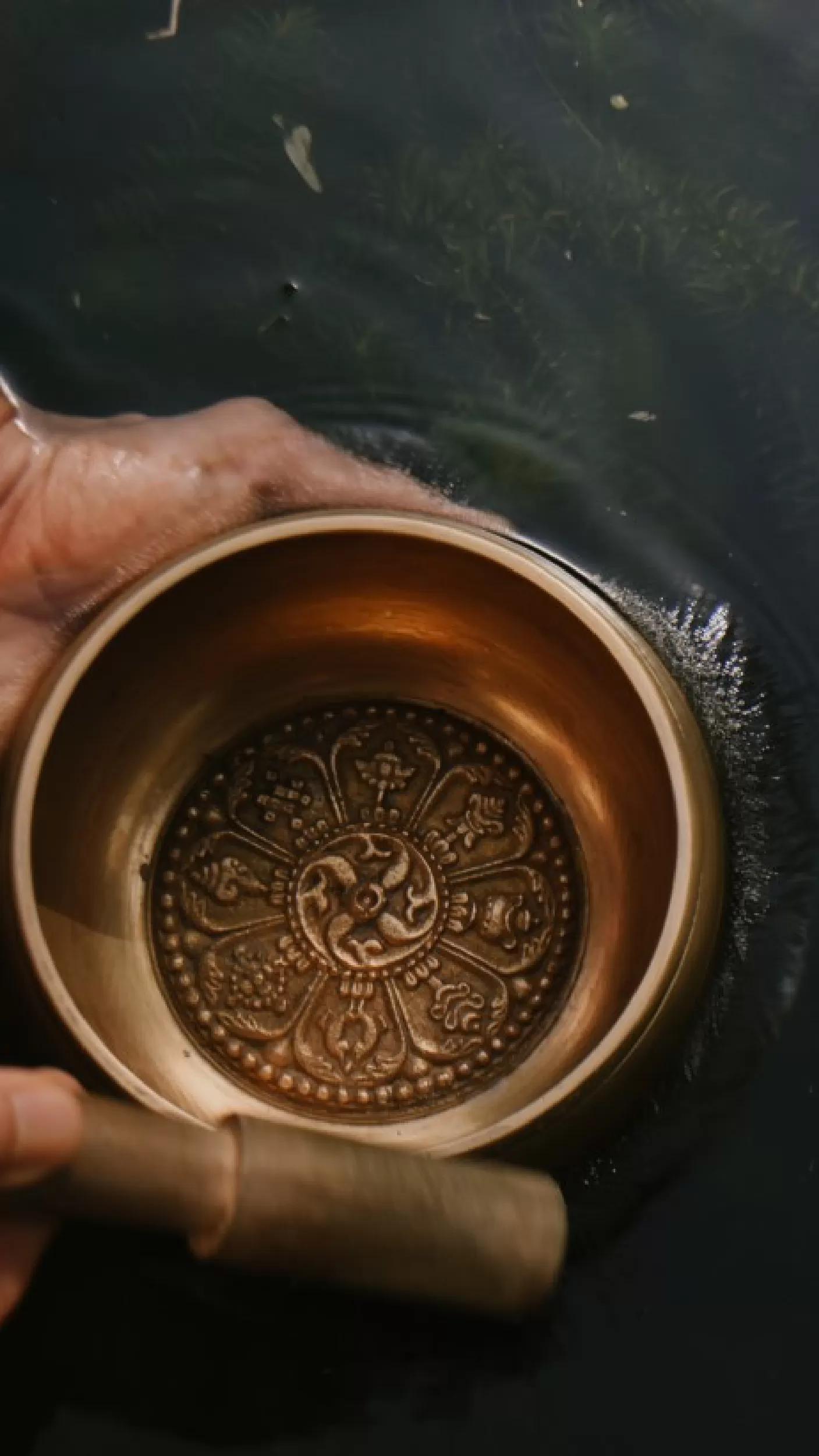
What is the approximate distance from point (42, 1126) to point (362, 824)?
442mm

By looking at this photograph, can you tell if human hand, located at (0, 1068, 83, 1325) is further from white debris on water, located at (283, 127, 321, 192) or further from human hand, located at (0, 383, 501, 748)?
white debris on water, located at (283, 127, 321, 192)

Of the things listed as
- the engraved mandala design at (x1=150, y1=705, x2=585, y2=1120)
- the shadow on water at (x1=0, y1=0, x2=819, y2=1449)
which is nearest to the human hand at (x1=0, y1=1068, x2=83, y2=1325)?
the engraved mandala design at (x1=150, y1=705, x2=585, y2=1120)

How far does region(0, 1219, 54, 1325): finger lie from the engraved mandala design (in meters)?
0.19

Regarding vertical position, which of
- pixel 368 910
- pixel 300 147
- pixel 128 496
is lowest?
pixel 368 910

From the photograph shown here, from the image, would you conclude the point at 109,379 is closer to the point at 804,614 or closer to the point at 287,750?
the point at 287,750

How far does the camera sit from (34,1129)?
694 mm

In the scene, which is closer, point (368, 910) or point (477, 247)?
point (368, 910)

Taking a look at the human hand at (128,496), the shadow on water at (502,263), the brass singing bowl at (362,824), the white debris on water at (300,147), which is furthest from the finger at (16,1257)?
Result: the white debris on water at (300,147)

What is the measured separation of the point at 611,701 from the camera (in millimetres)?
990

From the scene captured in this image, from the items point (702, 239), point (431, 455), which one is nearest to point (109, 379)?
point (431, 455)

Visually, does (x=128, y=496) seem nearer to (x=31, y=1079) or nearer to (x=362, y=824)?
(x=362, y=824)

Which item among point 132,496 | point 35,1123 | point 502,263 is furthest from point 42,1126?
point 502,263

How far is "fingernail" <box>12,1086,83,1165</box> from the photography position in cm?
69

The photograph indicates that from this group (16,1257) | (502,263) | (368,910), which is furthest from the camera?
(502,263)
